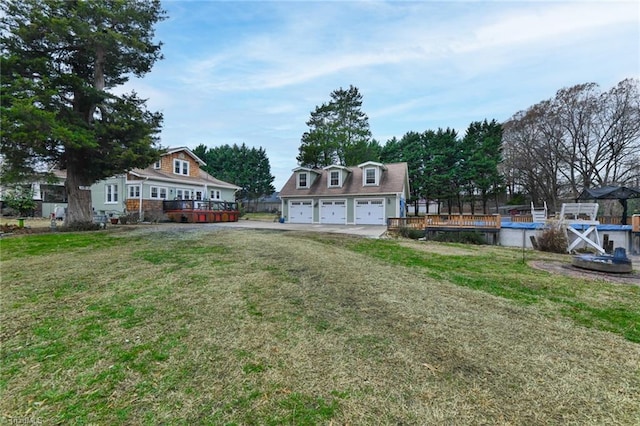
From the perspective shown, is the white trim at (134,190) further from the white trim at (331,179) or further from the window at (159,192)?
the white trim at (331,179)

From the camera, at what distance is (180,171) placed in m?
25.0

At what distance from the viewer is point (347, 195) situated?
882 inches

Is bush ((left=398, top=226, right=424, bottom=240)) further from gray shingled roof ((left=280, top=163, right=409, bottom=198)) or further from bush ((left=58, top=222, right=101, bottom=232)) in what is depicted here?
bush ((left=58, top=222, right=101, bottom=232))

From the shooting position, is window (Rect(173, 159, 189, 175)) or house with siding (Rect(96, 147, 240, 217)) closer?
house with siding (Rect(96, 147, 240, 217))

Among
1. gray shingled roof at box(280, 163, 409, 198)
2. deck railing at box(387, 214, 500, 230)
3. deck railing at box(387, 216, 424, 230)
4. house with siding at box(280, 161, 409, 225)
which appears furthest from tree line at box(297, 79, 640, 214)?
deck railing at box(387, 214, 500, 230)

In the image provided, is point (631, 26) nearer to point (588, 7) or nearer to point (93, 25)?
point (588, 7)

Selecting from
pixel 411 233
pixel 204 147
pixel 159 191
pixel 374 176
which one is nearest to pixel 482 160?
pixel 374 176

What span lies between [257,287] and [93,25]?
15269 millimetres

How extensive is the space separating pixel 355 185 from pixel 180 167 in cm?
1496

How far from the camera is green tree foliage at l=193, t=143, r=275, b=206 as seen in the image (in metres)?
45.8

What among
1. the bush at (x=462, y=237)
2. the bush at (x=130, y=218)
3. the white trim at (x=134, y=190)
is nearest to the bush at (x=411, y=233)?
the bush at (x=462, y=237)

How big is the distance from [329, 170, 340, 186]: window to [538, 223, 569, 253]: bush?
14.4 m

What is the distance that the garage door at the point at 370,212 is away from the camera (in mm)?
21466

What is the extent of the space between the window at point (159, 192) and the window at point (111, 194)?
3.71 m
